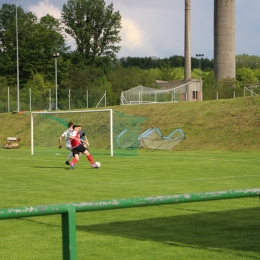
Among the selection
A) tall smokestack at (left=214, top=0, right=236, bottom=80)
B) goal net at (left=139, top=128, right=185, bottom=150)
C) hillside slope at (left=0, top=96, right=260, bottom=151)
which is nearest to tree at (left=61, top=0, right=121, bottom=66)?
tall smokestack at (left=214, top=0, right=236, bottom=80)

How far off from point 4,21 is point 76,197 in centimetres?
9445

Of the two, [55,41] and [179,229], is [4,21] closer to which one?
[55,41]

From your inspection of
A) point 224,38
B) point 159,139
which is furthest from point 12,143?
point 224,38

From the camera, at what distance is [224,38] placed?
73.6 meters

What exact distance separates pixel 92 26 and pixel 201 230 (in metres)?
95.7

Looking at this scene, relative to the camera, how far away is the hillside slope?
43375 millimetres

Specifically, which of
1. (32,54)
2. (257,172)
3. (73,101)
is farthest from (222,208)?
(32,54)

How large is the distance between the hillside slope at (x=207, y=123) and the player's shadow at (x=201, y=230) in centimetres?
2943

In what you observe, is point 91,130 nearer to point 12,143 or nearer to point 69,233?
point 12,143

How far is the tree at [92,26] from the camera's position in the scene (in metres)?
103

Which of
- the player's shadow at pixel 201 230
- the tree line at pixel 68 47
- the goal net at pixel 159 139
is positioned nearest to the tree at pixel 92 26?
the tree line at pixel 68 47

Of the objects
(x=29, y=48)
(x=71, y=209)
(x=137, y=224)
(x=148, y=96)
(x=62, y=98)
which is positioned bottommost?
(x=137, y=224)

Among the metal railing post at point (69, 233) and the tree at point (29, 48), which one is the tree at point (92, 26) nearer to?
the tree at point (29, 48)

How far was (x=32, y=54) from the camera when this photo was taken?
96.6 m
